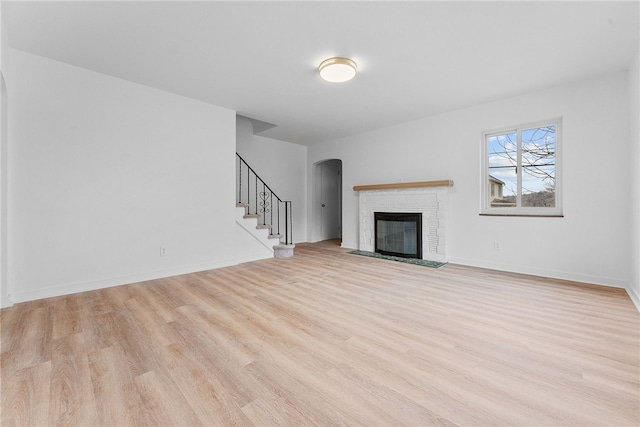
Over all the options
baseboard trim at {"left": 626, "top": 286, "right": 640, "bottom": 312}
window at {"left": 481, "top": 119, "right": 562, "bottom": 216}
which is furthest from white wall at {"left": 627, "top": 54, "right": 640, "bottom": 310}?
window at {"left": 481, "top": 119, "right": 562, "bottom": 216}

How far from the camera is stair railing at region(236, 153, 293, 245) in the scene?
591 cm

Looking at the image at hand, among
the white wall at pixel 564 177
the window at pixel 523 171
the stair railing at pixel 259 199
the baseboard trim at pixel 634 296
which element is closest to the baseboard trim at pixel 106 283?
the stair railing at pixel 259 199

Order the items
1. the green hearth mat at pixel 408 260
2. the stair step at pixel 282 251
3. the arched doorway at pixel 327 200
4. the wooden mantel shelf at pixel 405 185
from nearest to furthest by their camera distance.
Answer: the green hearth mat at pixel 408 260
the wooden mantel shelf at pixel 405 185
the stair step at pixel 282 251
the arched doorway at pixel 327 200

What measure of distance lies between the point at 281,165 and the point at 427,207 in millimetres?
3674

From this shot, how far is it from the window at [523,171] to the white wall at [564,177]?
0.15 metres

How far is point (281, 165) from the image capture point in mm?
6711

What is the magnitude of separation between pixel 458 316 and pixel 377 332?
2.75 ft

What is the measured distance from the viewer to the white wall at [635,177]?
8.72ft

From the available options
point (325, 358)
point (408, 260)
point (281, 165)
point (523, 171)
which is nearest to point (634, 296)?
point (523, 171)

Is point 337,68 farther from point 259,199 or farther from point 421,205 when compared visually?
point 259,199

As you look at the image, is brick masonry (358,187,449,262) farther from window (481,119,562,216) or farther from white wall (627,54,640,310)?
white wall (627,54,640,310)

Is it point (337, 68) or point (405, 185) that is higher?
point (337, 68)

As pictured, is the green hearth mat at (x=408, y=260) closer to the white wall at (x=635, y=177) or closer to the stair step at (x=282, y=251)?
the stair step at (x=282, y=251)

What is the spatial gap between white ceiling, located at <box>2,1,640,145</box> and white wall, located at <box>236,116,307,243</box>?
2127mm
